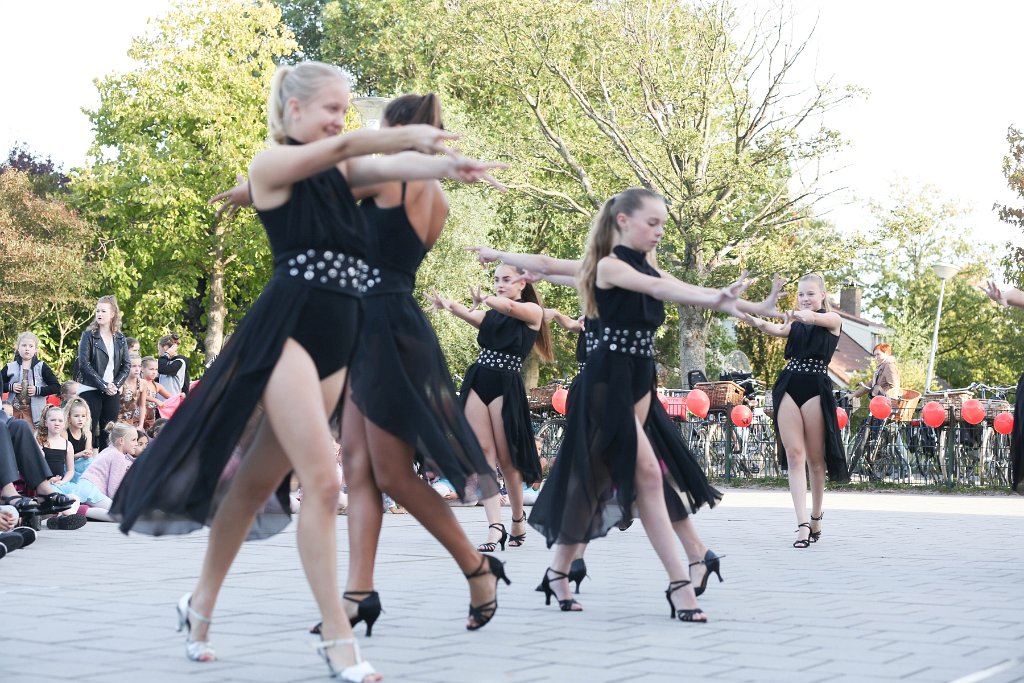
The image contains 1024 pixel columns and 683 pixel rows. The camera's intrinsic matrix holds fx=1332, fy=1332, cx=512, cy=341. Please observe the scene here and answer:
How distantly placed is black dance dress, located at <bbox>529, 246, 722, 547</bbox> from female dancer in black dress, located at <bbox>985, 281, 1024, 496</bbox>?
2875mm

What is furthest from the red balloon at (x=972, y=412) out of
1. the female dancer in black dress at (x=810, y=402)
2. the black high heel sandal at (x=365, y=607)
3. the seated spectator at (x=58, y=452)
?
the black high heel sandal at (x=365, y=607)

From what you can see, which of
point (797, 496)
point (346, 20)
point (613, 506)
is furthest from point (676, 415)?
point (346, 20)

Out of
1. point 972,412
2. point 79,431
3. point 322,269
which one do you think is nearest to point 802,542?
point 322,269

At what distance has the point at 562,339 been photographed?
40.8 metres

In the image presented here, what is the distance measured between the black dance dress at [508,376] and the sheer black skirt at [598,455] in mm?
3414

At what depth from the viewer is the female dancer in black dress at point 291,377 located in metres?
4.40

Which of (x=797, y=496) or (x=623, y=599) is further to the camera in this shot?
(x=797, y=496)

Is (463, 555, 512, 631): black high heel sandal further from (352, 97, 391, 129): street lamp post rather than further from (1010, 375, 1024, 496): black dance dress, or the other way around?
(352, 97, 391, 129): street lamp post

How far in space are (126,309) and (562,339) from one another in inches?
529

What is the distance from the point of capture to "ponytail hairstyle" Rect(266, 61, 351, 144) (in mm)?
4617

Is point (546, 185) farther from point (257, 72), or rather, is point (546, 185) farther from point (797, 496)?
point (797, 496)

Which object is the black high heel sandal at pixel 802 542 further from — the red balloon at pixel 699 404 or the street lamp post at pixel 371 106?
the red balloon at pixel 699 404

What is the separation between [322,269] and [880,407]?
49.0 feet

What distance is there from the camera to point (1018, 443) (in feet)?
28.1
